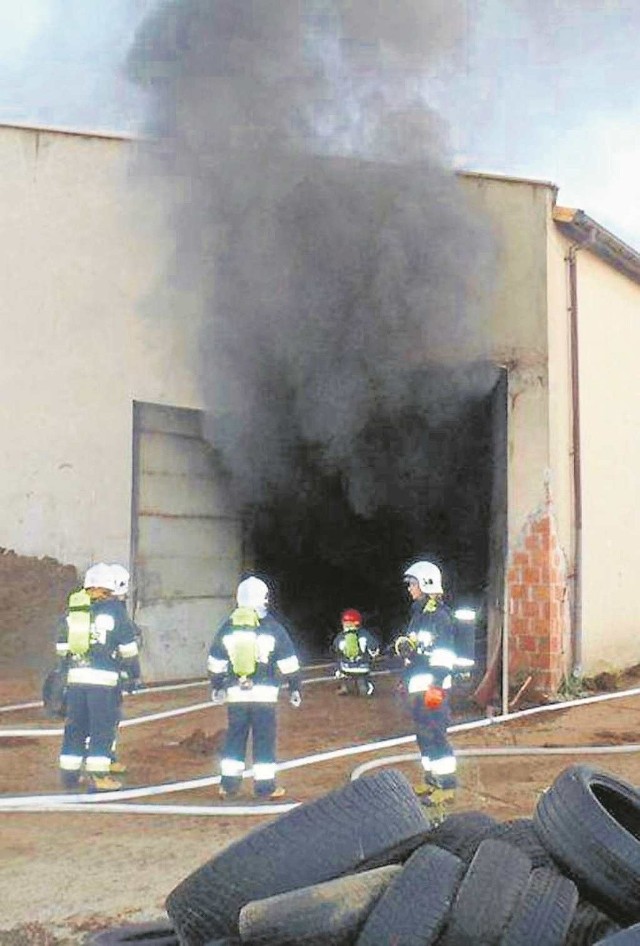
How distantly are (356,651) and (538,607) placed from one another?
6.68 feet

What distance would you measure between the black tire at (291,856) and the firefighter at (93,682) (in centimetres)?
286

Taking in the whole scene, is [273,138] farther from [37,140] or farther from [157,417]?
[157,417]

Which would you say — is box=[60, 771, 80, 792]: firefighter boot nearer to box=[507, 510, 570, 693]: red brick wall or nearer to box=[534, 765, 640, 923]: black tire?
box=[534, 765, 640, 923]: black tire

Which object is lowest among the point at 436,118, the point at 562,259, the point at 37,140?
the point at 562,259


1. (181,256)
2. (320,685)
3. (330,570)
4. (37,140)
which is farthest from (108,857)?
(330,570)

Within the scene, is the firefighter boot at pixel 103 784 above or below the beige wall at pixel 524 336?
below

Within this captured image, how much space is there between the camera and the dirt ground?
4371 mm

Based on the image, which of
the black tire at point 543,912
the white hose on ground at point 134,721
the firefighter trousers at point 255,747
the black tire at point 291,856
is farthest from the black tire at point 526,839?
the white hose on ground at point 134,721

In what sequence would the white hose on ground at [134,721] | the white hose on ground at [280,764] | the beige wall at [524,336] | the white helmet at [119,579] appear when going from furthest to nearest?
the beige wall at [524,336] → the white hose on ground at [134,721] → the white helmet at [119,579] → the white hose on ground at [280,764]

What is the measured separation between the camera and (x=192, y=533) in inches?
448

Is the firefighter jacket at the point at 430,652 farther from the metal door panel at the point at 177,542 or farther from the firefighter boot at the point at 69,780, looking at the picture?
the metal door panel at the point at 177,542

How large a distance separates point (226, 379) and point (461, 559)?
5166mm

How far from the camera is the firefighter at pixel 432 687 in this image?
19.7 feet

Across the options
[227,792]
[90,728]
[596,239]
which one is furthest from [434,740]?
[596,239]
